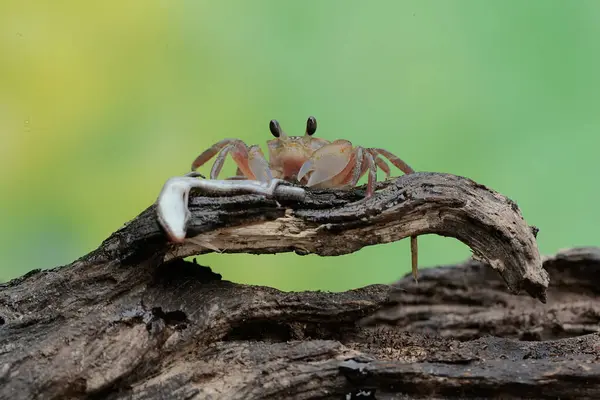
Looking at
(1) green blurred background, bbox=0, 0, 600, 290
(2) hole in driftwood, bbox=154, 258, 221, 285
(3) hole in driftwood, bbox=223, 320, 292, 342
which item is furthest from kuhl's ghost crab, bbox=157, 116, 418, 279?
(1) green blurred background, bbox=0, 0, 600, 290

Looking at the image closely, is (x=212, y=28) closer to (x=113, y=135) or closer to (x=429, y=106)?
(x=113, y=135)

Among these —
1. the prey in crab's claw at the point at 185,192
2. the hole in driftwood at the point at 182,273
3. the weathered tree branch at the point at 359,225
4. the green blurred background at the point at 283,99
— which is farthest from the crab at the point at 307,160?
the green blurred background at the point at 283,99

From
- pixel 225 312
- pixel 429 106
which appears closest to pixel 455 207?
pixel 225 312

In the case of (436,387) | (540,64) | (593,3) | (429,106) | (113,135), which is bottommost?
(436,387)

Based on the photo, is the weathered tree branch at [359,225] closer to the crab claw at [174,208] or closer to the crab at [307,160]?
the crab claw at [174,208]

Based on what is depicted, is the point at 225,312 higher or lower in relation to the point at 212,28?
lower
